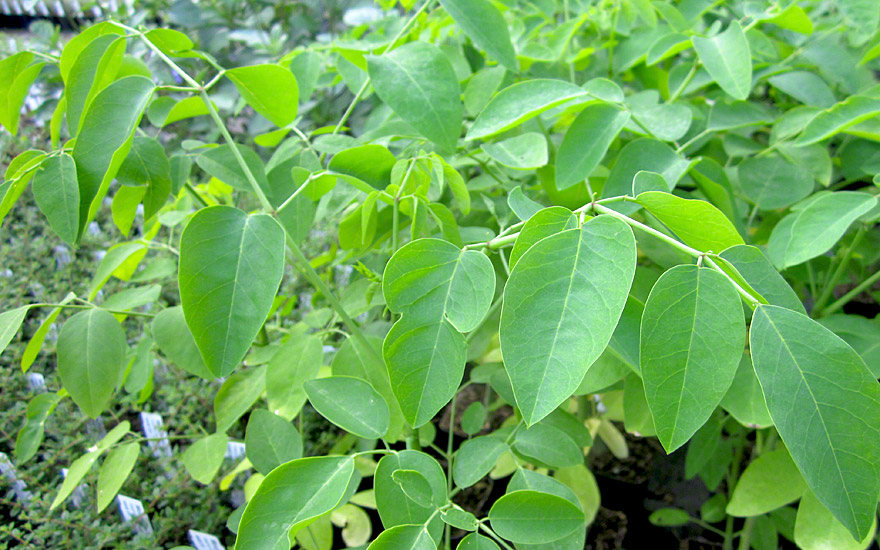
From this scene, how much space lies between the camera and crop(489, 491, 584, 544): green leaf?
0.42 meters

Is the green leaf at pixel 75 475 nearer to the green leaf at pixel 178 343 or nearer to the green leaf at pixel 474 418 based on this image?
the green leaf at pixel 178 343

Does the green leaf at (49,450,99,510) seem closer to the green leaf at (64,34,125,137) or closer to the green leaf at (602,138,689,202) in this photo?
the green leaf at (64,34,125,137)

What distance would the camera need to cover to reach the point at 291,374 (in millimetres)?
548

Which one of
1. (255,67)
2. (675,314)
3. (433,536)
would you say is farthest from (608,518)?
(255,67)

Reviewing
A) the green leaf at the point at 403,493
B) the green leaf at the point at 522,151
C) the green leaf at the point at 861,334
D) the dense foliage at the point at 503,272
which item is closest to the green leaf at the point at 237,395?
the dense foliage at the point at 503,272

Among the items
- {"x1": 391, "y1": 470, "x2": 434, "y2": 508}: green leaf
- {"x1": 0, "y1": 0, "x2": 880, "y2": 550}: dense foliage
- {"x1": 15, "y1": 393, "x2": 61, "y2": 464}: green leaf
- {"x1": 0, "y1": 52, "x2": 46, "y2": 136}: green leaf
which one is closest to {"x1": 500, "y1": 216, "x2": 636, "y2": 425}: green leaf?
{"x1": 0, "y1": 0, "x2": 880, "y2": 550}: dense foliage

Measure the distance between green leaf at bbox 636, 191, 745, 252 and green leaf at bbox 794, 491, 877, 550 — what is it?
11.2 inches

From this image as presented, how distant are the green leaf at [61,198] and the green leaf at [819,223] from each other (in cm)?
56

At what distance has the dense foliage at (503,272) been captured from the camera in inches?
12.6

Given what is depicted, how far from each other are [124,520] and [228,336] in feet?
1.85

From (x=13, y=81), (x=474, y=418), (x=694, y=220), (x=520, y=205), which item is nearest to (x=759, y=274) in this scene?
(x=694, y=220)

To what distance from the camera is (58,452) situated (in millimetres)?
810

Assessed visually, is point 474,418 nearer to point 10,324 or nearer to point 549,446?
point 549,446

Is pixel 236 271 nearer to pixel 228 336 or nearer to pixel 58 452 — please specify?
pixel 228 336
